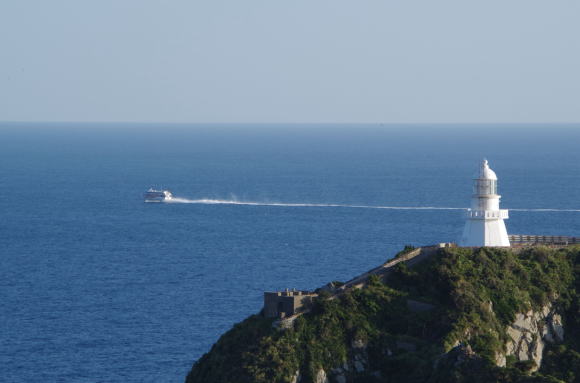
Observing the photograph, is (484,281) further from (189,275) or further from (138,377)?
(189,275)

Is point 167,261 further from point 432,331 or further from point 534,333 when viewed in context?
point 432,331

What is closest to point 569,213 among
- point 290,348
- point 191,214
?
point 191,214

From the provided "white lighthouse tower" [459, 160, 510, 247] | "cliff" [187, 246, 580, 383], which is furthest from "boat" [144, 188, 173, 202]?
"cliff" [187, 246, 580, 383]

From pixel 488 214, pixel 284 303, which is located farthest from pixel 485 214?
pixel 284 303

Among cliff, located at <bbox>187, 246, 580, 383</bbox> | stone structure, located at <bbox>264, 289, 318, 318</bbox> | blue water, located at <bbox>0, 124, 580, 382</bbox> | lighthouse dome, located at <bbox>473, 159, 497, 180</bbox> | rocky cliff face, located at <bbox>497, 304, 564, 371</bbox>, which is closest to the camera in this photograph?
cliff, located at <bbox>187, 246, 580, 383</bbox>

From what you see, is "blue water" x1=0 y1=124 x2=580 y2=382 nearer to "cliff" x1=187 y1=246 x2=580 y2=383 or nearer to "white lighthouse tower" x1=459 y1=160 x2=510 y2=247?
"cliff" x1=187 y1=246 x2=580 y2=383

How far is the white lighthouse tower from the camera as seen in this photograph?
66688 millimetres

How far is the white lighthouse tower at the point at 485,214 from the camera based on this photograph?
6669 cm

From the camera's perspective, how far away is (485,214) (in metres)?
66.6

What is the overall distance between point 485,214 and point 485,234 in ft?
3.72

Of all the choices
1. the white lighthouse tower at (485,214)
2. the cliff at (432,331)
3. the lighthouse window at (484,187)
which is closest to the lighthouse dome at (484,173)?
the white lighthouse tower at (485,214)

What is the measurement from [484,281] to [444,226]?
85.2 meters

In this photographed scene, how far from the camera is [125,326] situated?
305 ft

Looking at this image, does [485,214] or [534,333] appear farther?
[485,214]
